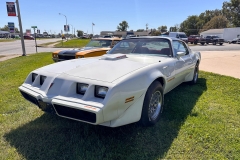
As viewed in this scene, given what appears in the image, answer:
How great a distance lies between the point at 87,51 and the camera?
23.1ft

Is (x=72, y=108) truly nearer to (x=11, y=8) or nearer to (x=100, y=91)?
(x=100, y=91)

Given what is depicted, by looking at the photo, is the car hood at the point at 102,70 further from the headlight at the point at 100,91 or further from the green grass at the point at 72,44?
the green grass at the point at 72,44

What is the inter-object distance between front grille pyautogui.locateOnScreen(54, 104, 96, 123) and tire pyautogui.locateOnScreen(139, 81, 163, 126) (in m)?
0.83

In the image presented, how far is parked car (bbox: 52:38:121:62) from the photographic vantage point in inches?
271

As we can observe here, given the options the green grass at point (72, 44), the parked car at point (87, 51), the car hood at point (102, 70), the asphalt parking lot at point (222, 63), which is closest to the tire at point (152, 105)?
the car hood at point (102, 70)

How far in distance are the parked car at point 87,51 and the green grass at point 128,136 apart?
341 cm

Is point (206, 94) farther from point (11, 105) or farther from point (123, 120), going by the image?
point (11, 105)

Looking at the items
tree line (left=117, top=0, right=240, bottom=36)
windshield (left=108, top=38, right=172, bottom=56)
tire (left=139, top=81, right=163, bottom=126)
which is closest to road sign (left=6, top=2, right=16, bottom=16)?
windshield (left=108, top=38, right=172, bottom=56)

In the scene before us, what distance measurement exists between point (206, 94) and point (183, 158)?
2697 mm

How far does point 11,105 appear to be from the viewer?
373 cm

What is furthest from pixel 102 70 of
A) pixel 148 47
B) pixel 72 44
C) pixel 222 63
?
pixel 72 44

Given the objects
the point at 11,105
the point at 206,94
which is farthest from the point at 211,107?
the point at 11,105

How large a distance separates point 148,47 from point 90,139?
7.36ft

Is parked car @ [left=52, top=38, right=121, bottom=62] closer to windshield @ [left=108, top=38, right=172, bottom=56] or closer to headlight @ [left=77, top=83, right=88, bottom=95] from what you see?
windshield @ [left=108, top=38, right=172, bottom=56]
